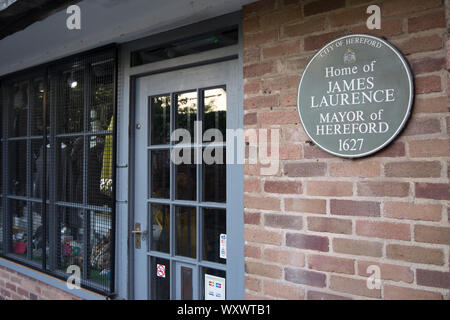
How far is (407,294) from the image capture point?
1451 mm

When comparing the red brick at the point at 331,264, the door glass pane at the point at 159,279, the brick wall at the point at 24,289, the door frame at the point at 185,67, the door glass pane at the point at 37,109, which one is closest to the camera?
the red brick at the point at 331,264

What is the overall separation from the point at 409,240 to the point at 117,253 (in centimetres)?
208

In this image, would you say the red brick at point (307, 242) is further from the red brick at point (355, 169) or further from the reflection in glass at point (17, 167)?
the reflection in glass at point (17, 167)

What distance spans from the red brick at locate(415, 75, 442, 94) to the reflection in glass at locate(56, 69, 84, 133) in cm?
253

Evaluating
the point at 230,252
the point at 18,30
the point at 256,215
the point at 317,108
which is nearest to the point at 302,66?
the point at 317,108

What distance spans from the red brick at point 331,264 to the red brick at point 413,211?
31 centimetres

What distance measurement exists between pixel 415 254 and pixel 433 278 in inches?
4.4

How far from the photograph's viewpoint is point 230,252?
2.11 metres

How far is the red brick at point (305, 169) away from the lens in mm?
→ 1676

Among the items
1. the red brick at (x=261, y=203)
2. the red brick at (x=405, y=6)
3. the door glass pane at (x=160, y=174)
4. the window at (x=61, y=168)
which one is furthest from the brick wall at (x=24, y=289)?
the red brick at (x=405, y=6)

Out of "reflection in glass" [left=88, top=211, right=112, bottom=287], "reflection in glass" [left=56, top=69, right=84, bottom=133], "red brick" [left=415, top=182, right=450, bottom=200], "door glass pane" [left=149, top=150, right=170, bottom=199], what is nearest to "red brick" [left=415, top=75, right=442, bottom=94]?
"red brick" [left=415, top=182, right=450, bottom=200]

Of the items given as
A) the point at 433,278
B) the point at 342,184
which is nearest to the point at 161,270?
the point at 342,184

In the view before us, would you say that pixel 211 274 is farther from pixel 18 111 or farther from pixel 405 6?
pixel 18 111

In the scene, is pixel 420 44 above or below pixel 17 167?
above
